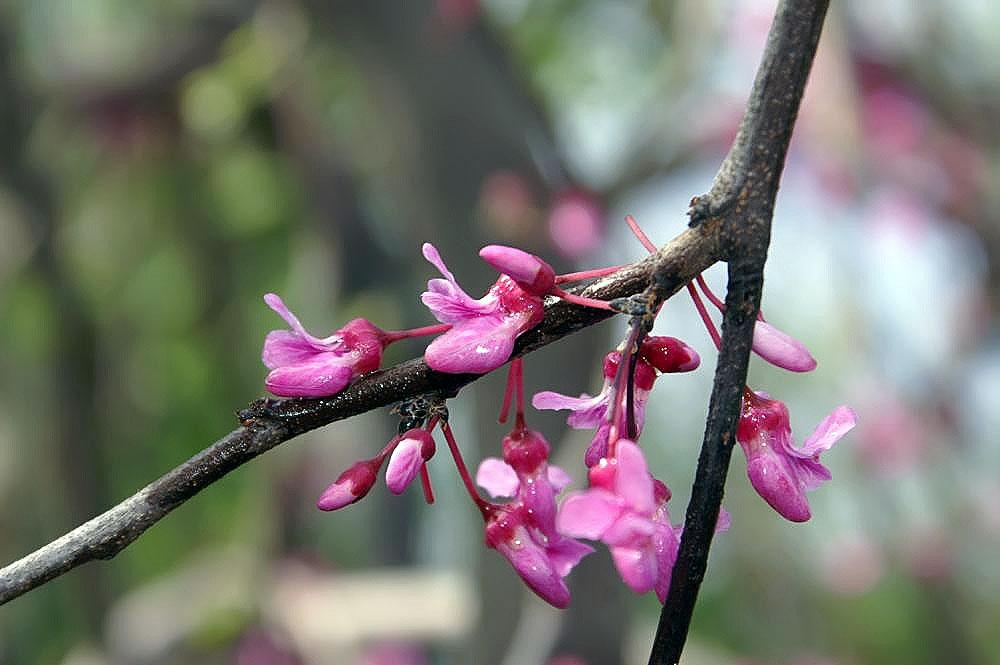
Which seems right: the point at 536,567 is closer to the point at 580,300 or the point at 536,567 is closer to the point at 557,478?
the point at 557,478

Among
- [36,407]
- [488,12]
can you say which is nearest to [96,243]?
[36,407]

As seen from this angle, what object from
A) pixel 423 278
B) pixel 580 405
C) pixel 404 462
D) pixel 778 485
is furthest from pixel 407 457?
pixel 423 278

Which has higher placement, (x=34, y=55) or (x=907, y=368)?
(x=34, y=55)

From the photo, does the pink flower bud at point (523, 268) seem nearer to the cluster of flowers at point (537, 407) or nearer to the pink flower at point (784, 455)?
the cluster of flowers at point (537, 407)

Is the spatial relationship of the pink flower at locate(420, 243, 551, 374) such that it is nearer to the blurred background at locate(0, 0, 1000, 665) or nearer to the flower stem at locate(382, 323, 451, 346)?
the flower stem at locate(382, 323, 451, 346)

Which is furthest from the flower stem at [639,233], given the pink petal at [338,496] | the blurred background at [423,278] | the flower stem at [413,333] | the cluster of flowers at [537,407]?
the blurred background at [423,278]

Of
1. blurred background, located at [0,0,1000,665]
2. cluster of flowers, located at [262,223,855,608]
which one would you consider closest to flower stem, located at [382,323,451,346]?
cluster of flowers, located at [262,223,855,608]

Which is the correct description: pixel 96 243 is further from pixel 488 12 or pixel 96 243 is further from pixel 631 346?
pixel 631 346
